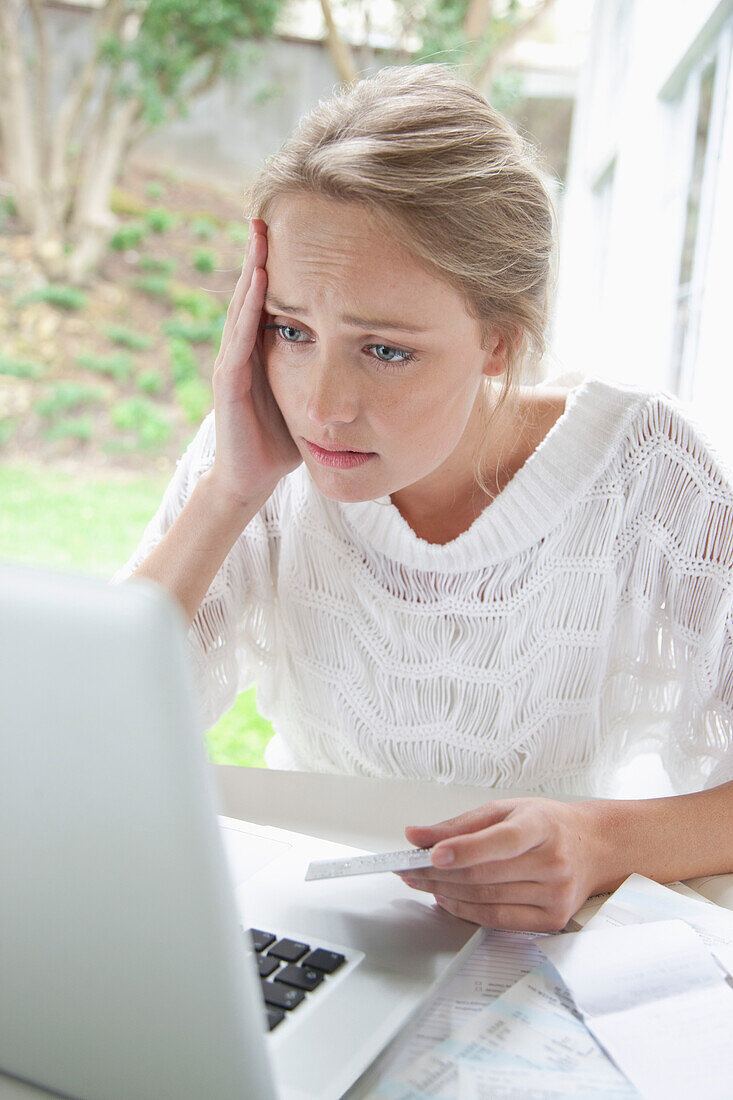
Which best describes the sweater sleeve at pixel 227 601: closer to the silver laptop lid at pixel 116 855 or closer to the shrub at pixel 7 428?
the silver laptop lid at pixel 116 855

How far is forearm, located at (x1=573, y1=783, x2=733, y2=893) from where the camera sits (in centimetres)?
78

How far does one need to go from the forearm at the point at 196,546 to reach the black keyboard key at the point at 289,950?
0.56m

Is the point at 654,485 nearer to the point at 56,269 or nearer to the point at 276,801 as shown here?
the point at 276,801

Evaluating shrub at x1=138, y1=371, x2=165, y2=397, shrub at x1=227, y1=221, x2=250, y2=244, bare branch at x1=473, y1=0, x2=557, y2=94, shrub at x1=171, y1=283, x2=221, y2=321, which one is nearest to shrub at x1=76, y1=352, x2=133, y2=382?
shrub at x1=138, y1=371, x2=165, y2=397

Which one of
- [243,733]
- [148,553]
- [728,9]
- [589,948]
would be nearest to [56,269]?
[243,733]

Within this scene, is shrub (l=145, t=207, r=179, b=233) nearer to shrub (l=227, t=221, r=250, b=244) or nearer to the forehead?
shrub (l=227, t=221, r=250, b=244)

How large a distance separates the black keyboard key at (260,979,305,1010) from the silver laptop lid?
13cm

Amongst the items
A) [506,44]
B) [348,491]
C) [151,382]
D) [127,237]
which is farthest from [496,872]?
[127,237]

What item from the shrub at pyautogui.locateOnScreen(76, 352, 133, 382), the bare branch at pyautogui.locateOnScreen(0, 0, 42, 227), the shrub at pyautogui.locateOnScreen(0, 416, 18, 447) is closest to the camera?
the bare branch at pyautogui.locateOnScreen(0, 0, 42, 227)

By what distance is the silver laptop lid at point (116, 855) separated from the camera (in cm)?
33

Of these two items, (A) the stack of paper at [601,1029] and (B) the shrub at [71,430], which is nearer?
(A) the stack of paper at [601,1029]

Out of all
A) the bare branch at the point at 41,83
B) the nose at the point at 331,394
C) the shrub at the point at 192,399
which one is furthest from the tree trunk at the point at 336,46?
the nose at the point at 331,394

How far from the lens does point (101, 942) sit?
0.39 m

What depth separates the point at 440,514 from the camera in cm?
125
